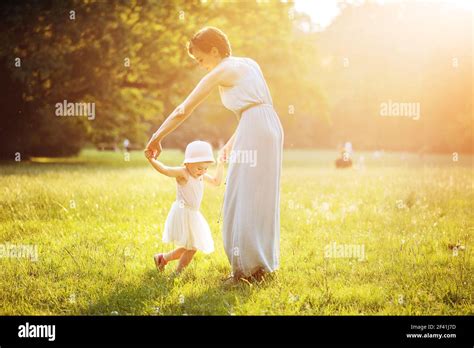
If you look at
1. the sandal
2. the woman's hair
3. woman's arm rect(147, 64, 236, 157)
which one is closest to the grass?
the sandal

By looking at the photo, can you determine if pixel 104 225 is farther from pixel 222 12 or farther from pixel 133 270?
pixel 222 12

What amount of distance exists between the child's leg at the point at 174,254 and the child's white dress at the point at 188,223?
10 centimetres

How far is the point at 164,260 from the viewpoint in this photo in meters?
5.95

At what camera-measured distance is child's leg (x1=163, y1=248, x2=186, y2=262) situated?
233 inches

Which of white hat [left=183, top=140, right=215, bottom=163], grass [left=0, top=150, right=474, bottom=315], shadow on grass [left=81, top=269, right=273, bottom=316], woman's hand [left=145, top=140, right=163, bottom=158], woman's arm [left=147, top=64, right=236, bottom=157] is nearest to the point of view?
shadow on grass [left=81, top=269, right=273, bottom=316]

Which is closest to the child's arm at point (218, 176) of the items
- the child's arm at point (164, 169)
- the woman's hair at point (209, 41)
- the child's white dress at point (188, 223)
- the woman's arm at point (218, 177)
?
the woman's arm at point (218, 177)

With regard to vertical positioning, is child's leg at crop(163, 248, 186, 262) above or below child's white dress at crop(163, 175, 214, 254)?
below

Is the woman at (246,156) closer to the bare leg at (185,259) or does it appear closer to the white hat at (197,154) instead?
the white hat at (197,154)

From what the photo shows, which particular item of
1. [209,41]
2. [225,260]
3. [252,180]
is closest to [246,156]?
[252,180]

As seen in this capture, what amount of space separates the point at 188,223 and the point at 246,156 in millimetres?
983

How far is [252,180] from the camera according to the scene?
546cm

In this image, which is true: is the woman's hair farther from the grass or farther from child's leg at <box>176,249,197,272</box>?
the grass

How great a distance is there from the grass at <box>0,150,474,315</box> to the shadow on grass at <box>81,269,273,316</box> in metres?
0.01

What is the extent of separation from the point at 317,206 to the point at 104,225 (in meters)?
3.82
